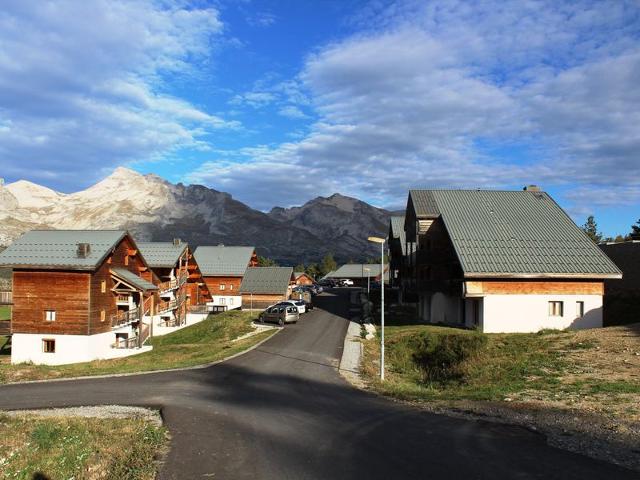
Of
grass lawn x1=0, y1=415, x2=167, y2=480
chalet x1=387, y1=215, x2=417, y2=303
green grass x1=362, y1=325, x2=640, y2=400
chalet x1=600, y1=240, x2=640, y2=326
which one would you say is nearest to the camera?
grass lawn x1=0, y1=415, x2=167, y2=480

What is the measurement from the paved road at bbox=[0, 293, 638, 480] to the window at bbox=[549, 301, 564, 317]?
18.4 metres

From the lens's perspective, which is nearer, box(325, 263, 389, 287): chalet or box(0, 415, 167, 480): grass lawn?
box(0, 415, 167, 480): grass lawn

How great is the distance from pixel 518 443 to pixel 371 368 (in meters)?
15.5

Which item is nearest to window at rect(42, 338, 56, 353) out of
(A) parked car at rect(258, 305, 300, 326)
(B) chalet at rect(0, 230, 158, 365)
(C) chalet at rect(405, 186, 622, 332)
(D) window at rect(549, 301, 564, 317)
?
(B) chalet at rect(0, 230, 158, 365)

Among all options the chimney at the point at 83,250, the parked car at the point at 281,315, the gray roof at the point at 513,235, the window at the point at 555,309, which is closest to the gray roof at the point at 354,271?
the parked car at the point at 281,315

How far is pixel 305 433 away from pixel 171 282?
148ft

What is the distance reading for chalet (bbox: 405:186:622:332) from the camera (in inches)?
1385

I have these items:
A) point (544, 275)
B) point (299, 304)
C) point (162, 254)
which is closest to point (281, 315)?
point (299, 304)

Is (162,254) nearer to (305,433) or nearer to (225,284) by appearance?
(225,284)

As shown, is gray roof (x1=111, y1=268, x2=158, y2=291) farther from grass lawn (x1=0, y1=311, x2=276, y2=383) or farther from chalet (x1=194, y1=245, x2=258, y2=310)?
chalet (x1=194, y1=245, x2=258, y2=310)

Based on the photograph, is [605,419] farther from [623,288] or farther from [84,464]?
[623,288]

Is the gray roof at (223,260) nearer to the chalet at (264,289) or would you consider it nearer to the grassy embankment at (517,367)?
the chalet at (264,289)

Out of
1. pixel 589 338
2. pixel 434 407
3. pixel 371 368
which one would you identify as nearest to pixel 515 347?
pixel 589 338

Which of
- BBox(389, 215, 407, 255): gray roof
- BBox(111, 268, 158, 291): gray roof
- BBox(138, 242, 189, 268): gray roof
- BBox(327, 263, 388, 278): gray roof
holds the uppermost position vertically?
BBox(389, 215, 407, 255): gray roof
